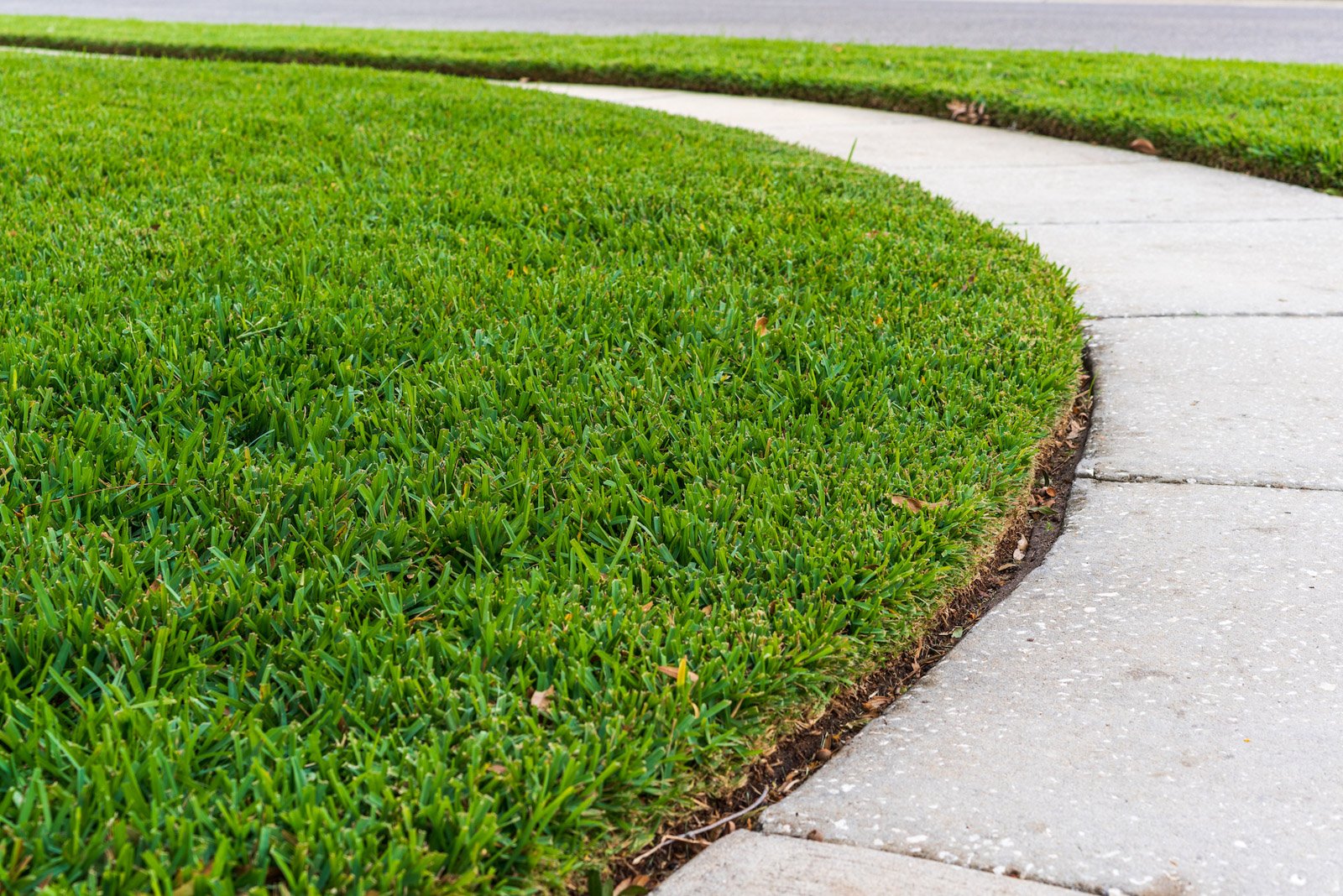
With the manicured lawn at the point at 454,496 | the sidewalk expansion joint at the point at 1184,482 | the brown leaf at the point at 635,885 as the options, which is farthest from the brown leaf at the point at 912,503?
the brown leaf at the point at 635,885

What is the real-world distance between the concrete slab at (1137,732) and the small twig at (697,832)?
49mm

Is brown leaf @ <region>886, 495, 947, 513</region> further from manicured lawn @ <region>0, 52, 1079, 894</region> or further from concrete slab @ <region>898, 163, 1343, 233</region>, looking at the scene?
concrete slab @ <region>898, 163, 1343, 233</region>

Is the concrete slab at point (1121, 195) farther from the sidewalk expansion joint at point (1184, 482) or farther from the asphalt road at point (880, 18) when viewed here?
the asphalt road at point (880, 18)

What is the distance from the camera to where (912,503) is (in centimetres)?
246

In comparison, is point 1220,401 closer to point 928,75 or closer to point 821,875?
point 821,875

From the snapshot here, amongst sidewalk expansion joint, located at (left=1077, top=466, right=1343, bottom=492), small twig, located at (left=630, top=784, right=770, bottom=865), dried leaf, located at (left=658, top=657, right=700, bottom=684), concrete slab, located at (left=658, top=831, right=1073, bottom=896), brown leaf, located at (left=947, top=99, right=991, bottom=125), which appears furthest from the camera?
brown leaf, located at (left=947, top=99, right=991, bottom=125)

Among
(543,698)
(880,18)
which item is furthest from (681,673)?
(880,18)

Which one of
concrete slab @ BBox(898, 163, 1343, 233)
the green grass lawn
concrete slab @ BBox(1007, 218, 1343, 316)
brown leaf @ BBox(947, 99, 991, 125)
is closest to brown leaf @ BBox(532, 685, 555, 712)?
concrete slab @ BBox(1007, 218, 1343, 316)

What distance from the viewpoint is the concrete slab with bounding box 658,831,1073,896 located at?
1586 millimetres

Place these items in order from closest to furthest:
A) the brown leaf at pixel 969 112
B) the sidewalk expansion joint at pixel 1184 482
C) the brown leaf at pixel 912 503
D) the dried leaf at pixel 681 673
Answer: the dried leaf at pixel 681 673, the brown leaf at pixel 912 503, the sidewalk expansion joint at pixel 1184 482, the brown leaf at pixel 969 112

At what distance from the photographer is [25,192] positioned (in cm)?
443

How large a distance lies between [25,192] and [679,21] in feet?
33.7

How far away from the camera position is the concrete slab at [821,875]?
1586 mm

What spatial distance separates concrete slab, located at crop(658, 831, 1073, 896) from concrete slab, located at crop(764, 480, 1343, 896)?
0.03 meters
